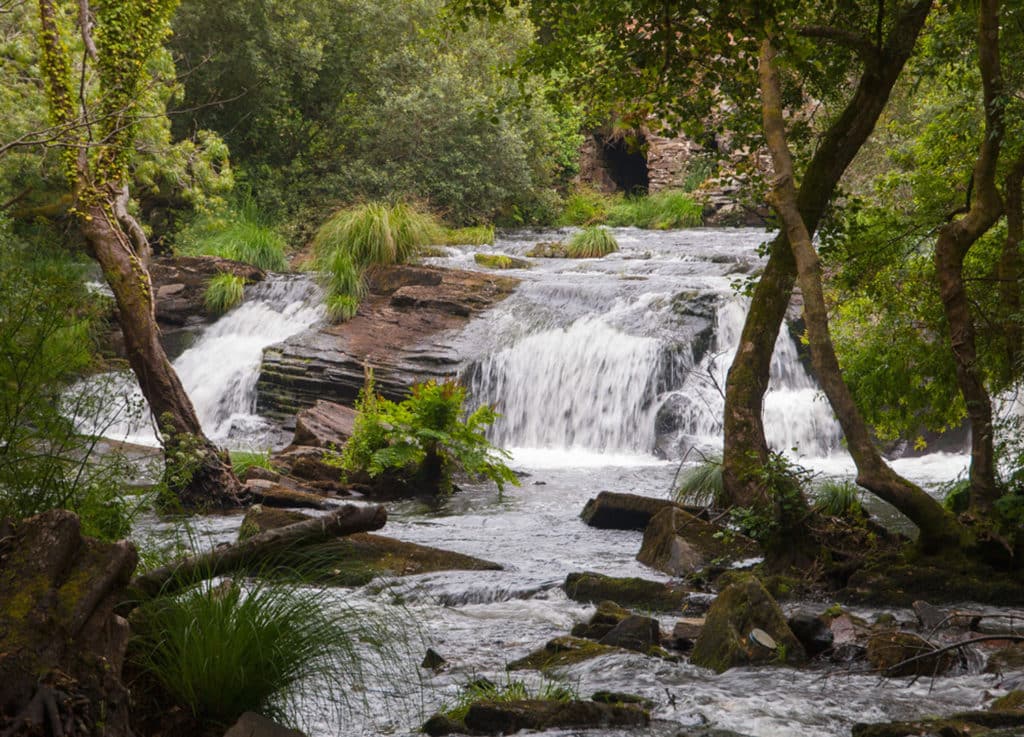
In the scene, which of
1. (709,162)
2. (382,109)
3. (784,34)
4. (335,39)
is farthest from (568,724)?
(335,39)

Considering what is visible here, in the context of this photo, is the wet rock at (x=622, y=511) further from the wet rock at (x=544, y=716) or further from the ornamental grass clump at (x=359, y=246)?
the ornamental grass clump at (x=359, y=246)

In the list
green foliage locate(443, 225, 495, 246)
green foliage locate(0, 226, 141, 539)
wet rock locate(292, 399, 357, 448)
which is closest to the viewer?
green foliage locate(0, 226, 141, 539)

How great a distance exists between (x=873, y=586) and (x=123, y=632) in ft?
17.5

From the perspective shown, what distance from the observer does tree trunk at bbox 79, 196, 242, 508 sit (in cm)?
1097

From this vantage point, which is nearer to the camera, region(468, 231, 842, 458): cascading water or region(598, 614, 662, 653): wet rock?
region(598, 614, 662, 653): wet rock

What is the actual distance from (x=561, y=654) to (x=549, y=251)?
1868cm

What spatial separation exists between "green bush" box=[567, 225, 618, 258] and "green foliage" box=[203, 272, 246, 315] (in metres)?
7.55

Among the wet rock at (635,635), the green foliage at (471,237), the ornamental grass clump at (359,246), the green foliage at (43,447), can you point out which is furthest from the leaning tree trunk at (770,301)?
the green foliage at (471,237)

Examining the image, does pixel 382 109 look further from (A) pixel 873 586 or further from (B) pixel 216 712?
(B) pixel 216 712

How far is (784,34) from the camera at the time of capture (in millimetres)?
6172

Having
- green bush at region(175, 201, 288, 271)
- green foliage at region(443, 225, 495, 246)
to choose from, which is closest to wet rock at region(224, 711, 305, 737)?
green bush at region(175, 201, 288, 271)

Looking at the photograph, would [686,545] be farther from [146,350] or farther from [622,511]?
[146,350]

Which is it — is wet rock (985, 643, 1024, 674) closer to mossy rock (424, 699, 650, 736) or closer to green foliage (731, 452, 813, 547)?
green foliage (731, 452, 813, 547)

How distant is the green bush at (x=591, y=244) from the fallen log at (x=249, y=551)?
19094 millimetres
